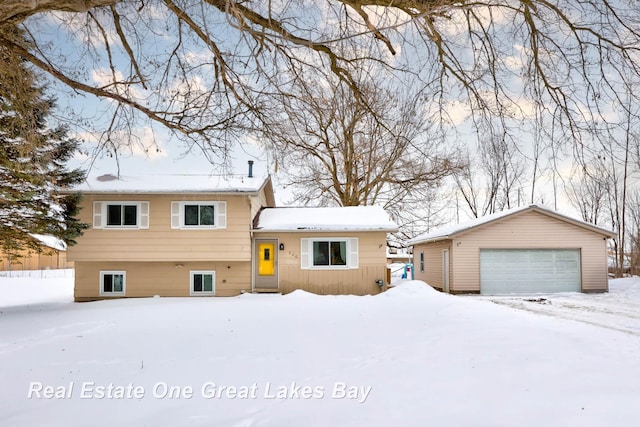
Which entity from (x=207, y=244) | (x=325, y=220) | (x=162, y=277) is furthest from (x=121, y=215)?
(x=325, y=220)

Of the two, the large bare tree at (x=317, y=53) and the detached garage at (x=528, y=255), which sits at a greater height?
the large bare tree at (x=317, y=53)

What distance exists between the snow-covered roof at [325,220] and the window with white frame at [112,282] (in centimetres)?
546

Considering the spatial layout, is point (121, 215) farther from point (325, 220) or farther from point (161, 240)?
point (325, 220)

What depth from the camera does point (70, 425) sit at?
4.58m

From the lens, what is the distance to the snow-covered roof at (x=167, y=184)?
16359 millimetres

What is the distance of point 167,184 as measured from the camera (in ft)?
56.0

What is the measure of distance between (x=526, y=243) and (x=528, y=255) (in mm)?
556

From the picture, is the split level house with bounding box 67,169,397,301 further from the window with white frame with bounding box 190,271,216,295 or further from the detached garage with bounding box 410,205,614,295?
the detached garage with bounding box 410,205,614,295

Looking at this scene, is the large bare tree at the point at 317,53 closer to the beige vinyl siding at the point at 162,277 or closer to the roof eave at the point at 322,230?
the roof eave at the point at 322,230

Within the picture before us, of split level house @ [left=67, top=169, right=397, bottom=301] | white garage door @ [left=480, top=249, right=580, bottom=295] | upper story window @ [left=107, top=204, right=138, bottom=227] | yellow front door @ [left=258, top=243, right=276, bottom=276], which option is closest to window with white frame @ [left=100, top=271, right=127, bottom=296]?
split level house @ [left=67, top=169, right=397, bottom=301]

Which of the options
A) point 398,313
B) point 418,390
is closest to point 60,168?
point 398,313

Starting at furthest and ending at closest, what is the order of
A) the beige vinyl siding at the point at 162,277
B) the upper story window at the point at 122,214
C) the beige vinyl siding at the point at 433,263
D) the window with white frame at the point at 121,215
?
the beige vinyl siding at the point at 433,263
the beige vinyl siding at the point at 162,277
the upper story window at the point at 122,214
the window with white frame at the point at 121,215

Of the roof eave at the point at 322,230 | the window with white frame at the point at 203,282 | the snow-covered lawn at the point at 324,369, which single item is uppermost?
the roof eave at the point at 322,230

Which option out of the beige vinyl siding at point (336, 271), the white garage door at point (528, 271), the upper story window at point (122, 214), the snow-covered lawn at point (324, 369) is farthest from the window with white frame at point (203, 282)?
the white garage door at point (528, 271)
